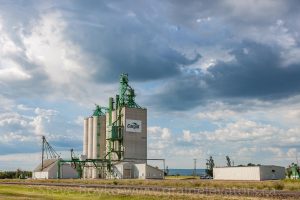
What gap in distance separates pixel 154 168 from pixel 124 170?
8.79 meters

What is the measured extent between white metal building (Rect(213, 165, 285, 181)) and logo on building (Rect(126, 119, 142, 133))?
112 feet

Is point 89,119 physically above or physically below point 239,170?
above

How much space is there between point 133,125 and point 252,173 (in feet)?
150

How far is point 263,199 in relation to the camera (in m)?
39.1

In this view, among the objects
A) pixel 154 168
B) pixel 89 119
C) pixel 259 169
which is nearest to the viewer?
pixel 259 169

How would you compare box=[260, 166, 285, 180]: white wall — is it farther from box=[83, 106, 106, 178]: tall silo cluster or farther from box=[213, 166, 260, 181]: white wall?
box=[83, 106, 106, 178]: tall silo cluster

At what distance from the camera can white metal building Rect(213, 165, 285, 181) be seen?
313 feet

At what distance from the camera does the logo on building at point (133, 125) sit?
5148 inches

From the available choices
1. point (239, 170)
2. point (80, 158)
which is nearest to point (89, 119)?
point (80, 158)

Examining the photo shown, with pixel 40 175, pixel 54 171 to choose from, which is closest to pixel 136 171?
pixel 54 171

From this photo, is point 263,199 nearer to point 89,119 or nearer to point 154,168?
point 154,168

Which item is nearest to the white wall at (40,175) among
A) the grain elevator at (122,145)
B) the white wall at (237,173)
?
the grain elevator at (122,145)

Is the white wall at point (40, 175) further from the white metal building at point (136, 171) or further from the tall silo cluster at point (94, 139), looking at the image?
the white metal building at point (136, 171)

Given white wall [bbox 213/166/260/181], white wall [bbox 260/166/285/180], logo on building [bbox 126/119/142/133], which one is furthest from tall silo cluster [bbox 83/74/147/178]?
white wall [bbox 260/166/285/180]
